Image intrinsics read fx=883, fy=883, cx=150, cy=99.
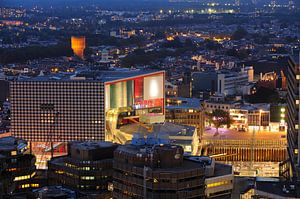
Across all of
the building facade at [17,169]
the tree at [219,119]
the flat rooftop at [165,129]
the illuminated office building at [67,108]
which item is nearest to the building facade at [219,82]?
the tree at [219,119]

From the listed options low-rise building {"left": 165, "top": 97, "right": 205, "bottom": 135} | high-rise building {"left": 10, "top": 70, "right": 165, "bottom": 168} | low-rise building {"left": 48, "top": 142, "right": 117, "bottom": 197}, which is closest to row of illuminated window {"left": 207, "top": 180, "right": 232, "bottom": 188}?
low-rise building {"left": 48, "top": 142, "right": 117, "bottom": 197}

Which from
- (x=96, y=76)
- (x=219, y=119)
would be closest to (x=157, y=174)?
(x=96, y=76)

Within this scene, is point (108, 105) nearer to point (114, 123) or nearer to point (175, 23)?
point (114, 123)

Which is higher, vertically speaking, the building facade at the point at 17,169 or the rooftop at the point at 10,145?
the rooftop at the point at 10,145

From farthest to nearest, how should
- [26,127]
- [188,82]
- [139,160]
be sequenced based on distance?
1. [188,82]
2. [26,127]
3. [139,160]

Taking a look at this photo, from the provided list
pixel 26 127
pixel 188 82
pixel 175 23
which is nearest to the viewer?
pixel 26 127

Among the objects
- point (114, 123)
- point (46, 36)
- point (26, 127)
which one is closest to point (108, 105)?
point (114, 123)

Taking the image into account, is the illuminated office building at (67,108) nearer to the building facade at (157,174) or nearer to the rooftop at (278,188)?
the building facade at (157,174)

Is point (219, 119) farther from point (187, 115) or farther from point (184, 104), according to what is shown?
point (187, 115)
